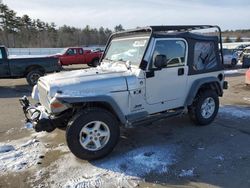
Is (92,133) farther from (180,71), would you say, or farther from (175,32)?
(175,32)

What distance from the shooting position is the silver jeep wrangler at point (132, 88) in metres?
4.95

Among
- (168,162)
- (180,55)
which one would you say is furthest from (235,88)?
(168,162)

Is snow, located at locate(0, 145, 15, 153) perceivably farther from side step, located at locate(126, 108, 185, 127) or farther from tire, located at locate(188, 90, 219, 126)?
tire, located at locate(188, 90, 219, 126)

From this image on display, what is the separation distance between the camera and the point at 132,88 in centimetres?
543

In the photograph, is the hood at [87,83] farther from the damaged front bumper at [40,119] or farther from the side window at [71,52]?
A: the side window at [71,52]

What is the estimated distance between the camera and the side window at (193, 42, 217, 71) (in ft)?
21.6

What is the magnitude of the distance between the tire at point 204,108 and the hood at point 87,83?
1.90 metres

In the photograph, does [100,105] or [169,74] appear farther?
[169,74]

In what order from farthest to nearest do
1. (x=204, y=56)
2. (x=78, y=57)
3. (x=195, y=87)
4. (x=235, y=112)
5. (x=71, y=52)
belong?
(x=71, y=52) < (x=78, y=57) < (x=235, y=112) < (x=204, y=56) < (x=195, y=87)

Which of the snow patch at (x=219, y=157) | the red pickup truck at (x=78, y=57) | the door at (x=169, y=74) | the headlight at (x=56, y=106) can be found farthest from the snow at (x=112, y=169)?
the red pickup truck at (x=78, y=57)

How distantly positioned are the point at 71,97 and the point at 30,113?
3.98ft

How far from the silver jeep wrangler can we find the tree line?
163 feet

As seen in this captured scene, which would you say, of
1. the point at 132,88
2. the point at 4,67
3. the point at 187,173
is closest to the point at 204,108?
the point at 132,88

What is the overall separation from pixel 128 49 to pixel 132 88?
1.02m
